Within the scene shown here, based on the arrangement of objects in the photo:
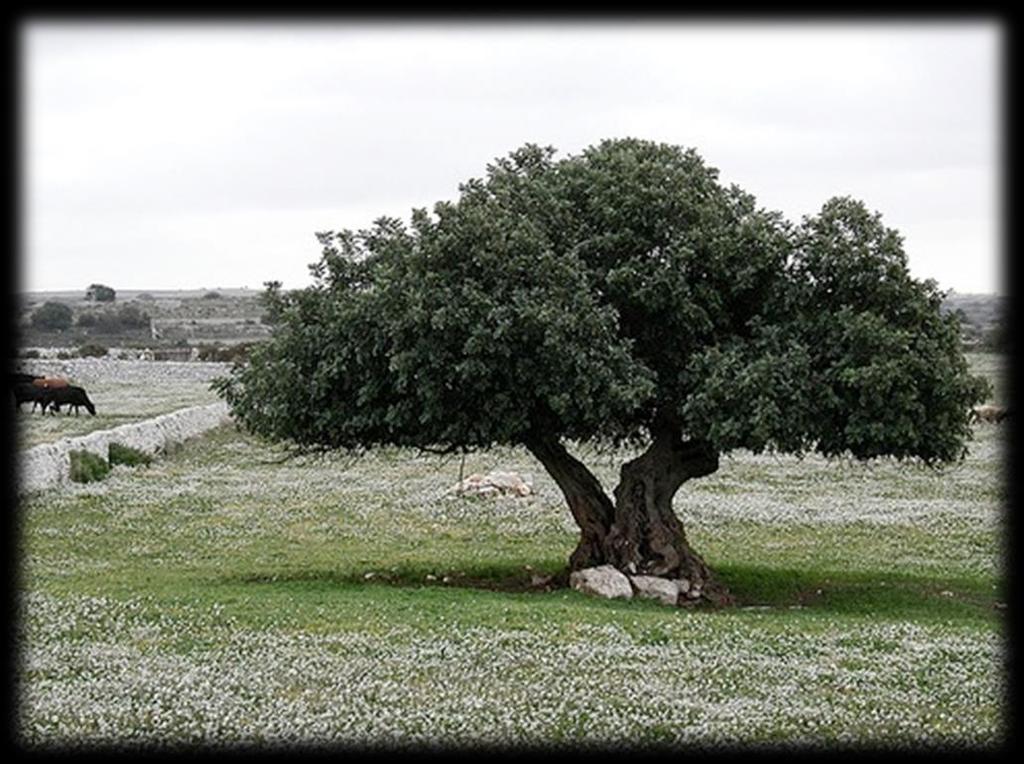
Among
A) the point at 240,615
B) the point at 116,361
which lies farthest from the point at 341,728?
the point at 116,361

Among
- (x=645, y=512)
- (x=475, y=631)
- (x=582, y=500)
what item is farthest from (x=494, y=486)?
(x=475, y=631)

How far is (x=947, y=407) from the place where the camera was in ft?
77.3

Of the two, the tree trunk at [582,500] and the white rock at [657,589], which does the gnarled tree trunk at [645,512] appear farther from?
the white rock at [657,589]

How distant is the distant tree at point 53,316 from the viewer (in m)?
137

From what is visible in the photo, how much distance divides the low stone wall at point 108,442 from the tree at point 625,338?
52.4ft

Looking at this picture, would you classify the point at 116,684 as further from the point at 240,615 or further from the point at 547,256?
the point at 547,256

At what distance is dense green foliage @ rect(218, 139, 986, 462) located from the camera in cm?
2289

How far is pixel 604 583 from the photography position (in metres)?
24.5

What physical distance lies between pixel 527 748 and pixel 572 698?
208 cm

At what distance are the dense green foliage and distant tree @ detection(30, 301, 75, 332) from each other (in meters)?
119

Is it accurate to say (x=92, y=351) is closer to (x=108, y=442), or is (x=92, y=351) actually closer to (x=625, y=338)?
(x=108, y=442)

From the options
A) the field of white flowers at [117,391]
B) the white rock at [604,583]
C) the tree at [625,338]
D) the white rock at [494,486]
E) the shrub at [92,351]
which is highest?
the tree at [625,338]

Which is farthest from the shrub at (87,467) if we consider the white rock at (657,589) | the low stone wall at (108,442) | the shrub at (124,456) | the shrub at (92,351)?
the shrub at (92,351)

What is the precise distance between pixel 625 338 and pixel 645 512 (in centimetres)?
377
